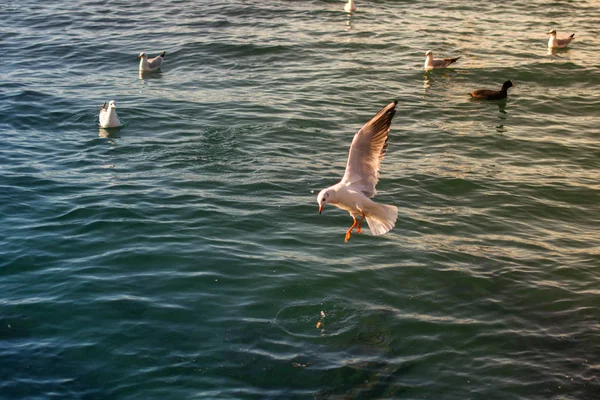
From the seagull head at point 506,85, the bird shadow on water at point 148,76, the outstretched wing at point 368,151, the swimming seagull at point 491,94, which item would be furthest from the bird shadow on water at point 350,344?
the bird shadow on water at point 148,76

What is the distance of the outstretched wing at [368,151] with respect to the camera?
356 inches

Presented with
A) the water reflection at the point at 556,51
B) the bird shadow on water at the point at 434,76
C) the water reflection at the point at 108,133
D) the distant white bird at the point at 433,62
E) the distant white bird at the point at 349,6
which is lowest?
the water reflection at the point at 108,133

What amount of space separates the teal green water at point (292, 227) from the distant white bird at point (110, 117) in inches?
12.1

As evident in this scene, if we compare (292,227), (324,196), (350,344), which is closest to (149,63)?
(292,227)

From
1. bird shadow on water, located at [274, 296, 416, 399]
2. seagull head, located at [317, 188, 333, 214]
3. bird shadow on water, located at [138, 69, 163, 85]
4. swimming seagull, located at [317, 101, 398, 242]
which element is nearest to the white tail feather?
swimming seagull, located at [317, 101, 398, 242]

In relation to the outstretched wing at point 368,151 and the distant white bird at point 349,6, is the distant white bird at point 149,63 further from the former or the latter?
the outstretched wing at point 368,151

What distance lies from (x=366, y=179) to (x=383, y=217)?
51cm

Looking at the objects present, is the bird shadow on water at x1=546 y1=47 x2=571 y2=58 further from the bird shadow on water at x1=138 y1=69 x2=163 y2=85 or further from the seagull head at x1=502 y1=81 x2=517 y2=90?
the bird shadow on water at x1=138 y1=69 x2=163 y2=85

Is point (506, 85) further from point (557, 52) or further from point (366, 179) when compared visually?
point (366, 179)

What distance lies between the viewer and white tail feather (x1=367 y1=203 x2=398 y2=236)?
952cm

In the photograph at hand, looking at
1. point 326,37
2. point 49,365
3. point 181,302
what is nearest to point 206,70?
point 326,37

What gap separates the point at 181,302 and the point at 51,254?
2.41 meters

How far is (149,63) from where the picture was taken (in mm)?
20406

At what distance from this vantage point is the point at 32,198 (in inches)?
516
